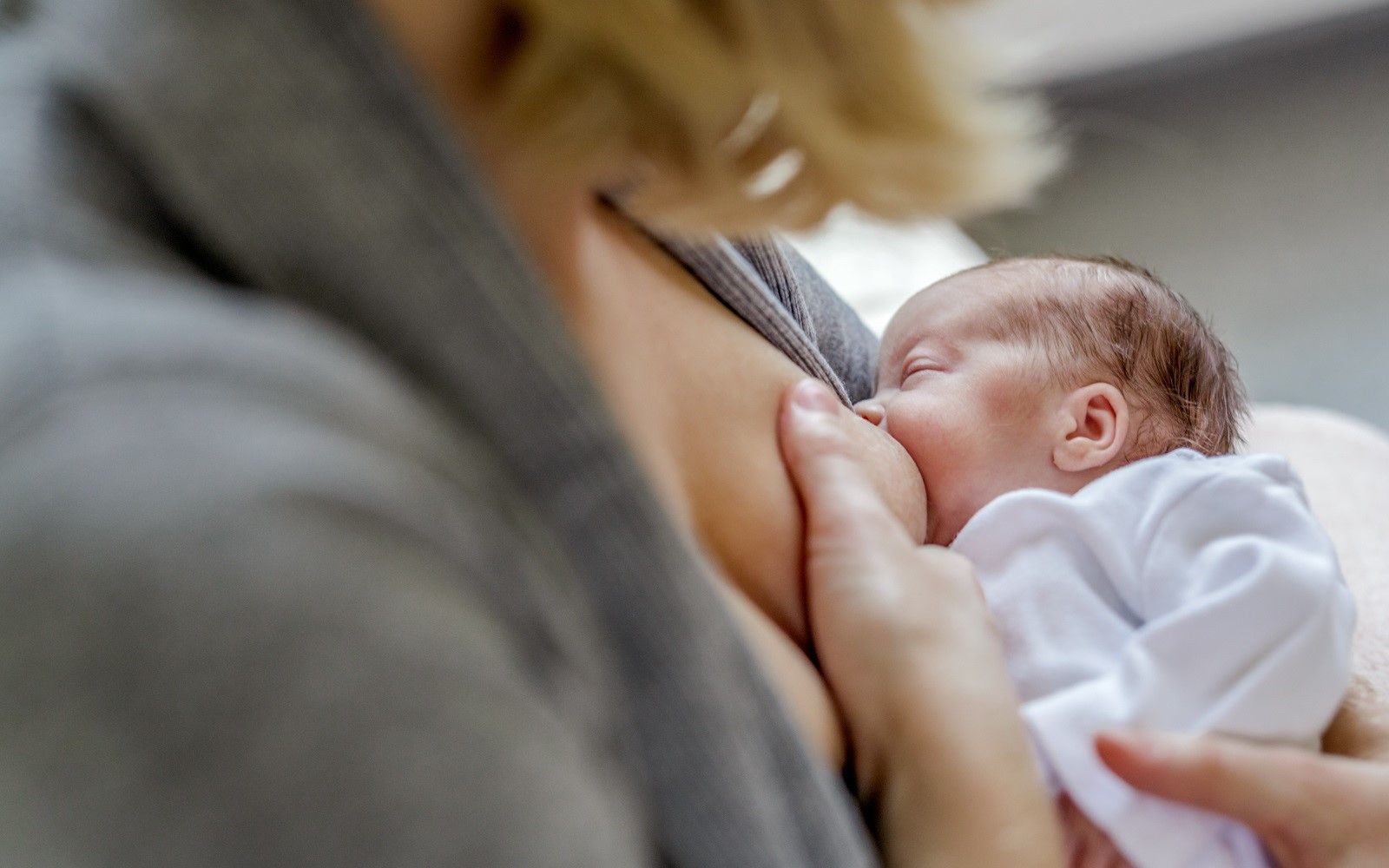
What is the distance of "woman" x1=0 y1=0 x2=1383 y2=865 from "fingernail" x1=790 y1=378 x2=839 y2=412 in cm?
21

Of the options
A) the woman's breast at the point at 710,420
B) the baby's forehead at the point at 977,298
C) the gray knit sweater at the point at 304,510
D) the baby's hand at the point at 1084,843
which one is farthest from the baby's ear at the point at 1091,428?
the gray knit sweater at the point at 304,510

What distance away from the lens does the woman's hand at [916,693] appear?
0.63 meters

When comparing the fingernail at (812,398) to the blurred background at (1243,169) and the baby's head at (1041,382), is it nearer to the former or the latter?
the baby's head at (1041,382)

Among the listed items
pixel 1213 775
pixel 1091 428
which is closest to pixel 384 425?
pixel 1213 775

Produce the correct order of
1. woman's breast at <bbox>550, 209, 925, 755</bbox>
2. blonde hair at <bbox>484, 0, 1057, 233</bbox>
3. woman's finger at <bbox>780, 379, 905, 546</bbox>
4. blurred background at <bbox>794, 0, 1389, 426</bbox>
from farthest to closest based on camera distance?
1. blurred background at <bbox>794, 0, 1389, 426</bbox>
2. woman's finger at <bbox>780, 379, 905, 546</bbox>
3. woman's breast at <bbox>550, 209, 925, 755</bbox>
4. blonde hair at <bbox>484, 0, 1057, 233</bbox>

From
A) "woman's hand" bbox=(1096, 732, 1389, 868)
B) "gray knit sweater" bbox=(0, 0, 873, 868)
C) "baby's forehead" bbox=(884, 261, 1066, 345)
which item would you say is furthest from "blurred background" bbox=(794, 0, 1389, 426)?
"gray knit sweater" bbox=(0, 0, 873, 868)

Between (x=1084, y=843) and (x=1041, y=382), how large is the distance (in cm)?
39

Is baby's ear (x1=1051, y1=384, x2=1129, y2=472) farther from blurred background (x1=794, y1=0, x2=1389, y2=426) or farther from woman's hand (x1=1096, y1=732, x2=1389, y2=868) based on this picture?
blurred background (x1=794, y1=0, x2=1389, y2=426)

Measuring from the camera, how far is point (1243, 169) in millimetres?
2857

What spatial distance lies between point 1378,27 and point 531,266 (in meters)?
3.24

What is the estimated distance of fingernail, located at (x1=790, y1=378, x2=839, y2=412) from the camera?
80 cm

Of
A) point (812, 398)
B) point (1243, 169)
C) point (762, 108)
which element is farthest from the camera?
point (1243, 169)

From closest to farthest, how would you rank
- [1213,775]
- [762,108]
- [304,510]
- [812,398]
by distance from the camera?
1. [304,510]
2. [762,108]
3. [1213,775]
4. [812,398]

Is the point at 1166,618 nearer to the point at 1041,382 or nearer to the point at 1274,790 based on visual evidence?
the point at 1274,790
